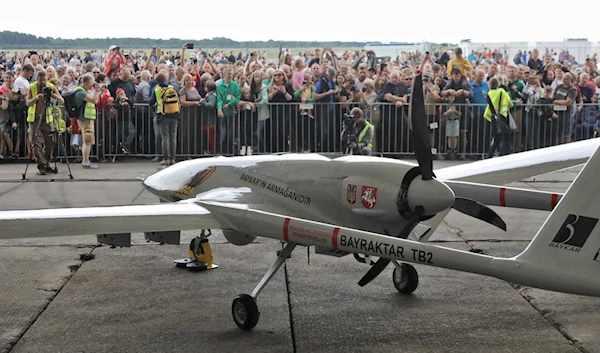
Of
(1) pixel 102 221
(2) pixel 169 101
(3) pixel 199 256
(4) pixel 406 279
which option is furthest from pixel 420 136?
(2) pixel 169 101

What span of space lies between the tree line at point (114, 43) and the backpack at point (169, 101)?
72.5 meters

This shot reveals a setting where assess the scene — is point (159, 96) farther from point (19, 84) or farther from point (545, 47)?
point (545, 47)

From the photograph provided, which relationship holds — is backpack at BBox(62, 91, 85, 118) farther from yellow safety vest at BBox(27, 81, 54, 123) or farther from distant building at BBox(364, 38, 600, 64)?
distant building at BBox(364, 38, 600, 64)

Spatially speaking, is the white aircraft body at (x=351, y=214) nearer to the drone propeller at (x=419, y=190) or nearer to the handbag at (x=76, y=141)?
the drone propeller at (x=419, y=190)

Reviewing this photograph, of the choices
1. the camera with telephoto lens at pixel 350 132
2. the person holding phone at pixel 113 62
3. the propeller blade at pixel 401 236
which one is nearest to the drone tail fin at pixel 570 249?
the propeller blade at pixel 401 236

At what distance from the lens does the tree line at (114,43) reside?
10250cm

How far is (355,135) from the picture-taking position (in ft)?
53.8

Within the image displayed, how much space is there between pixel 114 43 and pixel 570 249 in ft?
403

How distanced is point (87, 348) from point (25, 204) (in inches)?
284

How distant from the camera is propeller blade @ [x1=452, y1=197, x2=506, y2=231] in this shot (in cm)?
762

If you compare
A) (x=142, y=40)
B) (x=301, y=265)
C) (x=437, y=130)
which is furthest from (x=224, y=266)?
(x=142, y=40)

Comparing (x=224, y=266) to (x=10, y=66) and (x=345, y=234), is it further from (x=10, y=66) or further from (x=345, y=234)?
(x=10, y=66)

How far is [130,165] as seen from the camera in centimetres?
1895

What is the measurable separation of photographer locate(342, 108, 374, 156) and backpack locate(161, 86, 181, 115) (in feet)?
13.5
